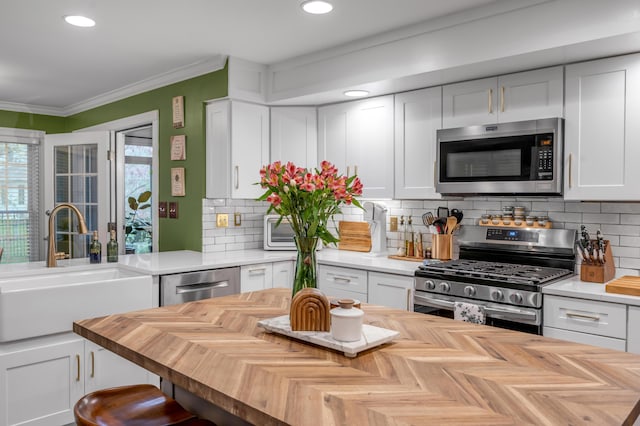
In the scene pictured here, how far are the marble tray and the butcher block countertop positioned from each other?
23 mm

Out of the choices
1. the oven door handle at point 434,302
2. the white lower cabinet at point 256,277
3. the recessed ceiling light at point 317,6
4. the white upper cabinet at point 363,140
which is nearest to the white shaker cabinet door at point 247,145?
the white upper cabinet at point 363,140

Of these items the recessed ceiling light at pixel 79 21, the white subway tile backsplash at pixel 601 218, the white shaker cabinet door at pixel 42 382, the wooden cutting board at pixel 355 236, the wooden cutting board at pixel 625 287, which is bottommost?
the white shaker cabinet door at pixel 42 382

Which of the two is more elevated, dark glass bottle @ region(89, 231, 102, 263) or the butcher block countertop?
dark glass bottle @ region(89, 231, 102, 263)

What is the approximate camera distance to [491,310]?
9.04ft

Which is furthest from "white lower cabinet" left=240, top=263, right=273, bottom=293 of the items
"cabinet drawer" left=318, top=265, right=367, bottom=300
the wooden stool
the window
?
the window

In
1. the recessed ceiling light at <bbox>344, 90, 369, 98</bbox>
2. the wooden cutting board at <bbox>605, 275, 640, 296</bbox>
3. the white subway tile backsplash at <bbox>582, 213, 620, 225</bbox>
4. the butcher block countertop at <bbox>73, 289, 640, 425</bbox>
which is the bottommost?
the butcher block countertop at <bbox>73, 289, 640, 425</bbox>

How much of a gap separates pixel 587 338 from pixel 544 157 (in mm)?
1035

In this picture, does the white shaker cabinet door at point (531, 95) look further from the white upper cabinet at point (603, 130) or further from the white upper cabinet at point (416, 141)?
Answer: the white upper cabinet at point (416, 141)

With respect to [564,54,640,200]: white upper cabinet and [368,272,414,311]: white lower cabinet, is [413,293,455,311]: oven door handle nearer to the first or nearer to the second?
[368,272,414,311]: white lower cabinet

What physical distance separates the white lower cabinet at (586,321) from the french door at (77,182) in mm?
4323

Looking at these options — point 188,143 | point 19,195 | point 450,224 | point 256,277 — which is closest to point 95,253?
point 256,277

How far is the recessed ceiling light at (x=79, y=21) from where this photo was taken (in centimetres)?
304

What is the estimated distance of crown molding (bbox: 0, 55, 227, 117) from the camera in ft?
13.1

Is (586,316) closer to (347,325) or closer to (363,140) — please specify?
(347,325)
